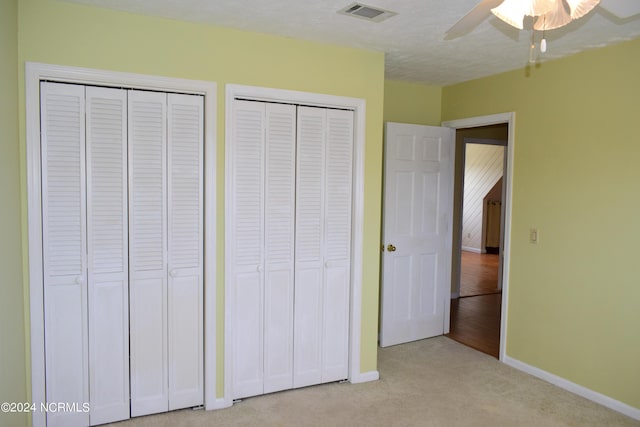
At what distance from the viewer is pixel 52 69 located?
2492mm

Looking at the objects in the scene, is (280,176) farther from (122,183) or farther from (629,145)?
(629,145)

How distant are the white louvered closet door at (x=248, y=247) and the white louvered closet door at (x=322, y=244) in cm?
29

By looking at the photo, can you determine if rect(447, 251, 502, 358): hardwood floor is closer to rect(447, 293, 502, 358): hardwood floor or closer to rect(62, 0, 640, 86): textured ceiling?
rect(447, 293, 502, 358): hardwood floor

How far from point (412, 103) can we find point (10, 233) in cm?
355

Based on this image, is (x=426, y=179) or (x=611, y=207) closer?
(x=611, y=207)

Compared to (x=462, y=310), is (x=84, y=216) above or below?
above

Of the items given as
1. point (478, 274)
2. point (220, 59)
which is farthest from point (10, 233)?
point (478, 274)

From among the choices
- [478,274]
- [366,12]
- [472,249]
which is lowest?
[478,274]

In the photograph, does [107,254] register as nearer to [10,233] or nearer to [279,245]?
[10,233]

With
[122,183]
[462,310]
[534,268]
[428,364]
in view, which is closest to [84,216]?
[122,183]

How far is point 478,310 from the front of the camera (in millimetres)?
5465

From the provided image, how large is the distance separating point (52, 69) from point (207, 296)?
162 cm

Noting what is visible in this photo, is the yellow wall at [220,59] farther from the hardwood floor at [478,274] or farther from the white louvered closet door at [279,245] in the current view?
the hardwood floor at [478,274]

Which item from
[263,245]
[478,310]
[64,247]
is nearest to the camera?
[64,247]
